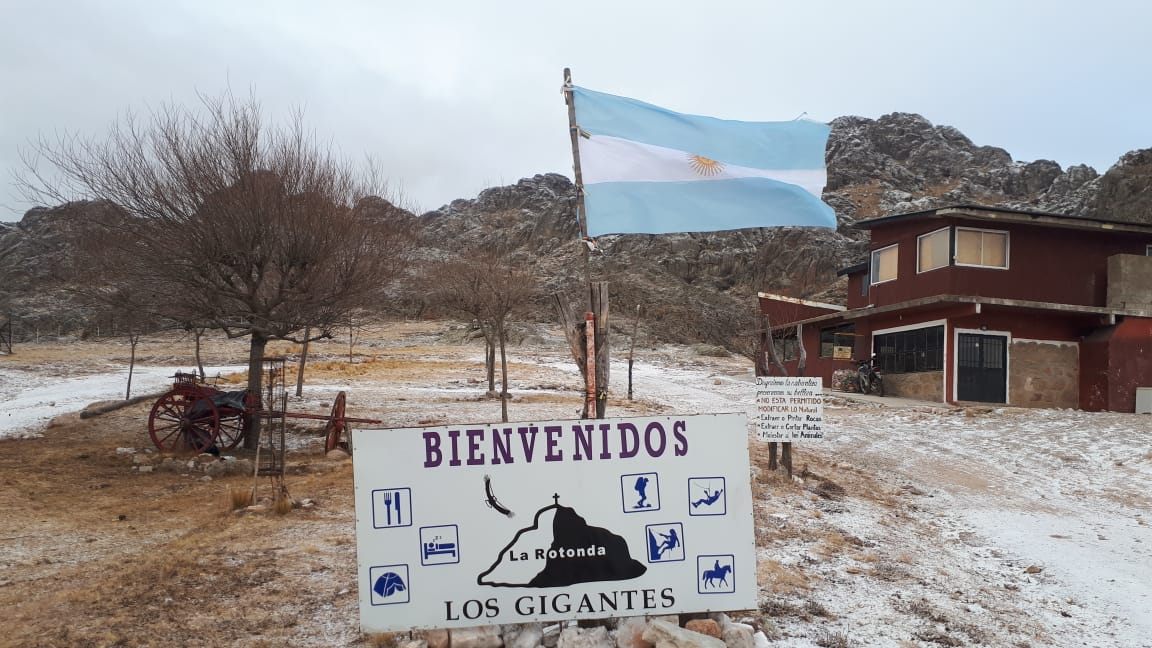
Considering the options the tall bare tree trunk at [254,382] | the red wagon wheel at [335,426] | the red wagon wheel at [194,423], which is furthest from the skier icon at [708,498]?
the tall bare tree trunk at [254,382]

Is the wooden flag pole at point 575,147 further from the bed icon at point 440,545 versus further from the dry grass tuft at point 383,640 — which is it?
the dry grass tuft at point 383,640

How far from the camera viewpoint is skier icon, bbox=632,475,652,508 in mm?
4645

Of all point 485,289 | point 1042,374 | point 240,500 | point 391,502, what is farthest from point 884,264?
point 391,502

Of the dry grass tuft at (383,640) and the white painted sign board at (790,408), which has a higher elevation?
the white painted sign board at (790,408)

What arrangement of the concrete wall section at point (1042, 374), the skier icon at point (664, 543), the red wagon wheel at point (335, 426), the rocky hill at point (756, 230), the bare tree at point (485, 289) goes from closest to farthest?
the skier icon at point (664, 543)
the red wagon wheel at point (335, 426)
the bare tree at point (485, 289)
the concrete wall section at point (1042, 374)
the rocky hill at point (756, 230)

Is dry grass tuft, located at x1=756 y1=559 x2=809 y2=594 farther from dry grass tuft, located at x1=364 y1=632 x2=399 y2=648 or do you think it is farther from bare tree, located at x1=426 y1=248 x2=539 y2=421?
bare tree, located at x1=426 y1=248 x2=539 y2=421

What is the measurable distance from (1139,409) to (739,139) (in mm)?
20944

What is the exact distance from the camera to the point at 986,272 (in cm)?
2178

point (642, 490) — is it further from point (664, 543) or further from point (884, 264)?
point (884, 264)

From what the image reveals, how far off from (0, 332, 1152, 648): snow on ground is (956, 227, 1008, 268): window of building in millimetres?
4834

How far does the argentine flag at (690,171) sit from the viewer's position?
682 centimetres

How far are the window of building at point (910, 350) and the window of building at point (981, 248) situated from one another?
218cm

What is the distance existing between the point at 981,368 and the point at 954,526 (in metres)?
14.8

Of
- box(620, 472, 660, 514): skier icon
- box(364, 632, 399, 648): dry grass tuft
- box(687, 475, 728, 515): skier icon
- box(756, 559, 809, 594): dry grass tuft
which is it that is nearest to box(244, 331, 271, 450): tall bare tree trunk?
box(364, 632, 399, 648): dry grass tuft
